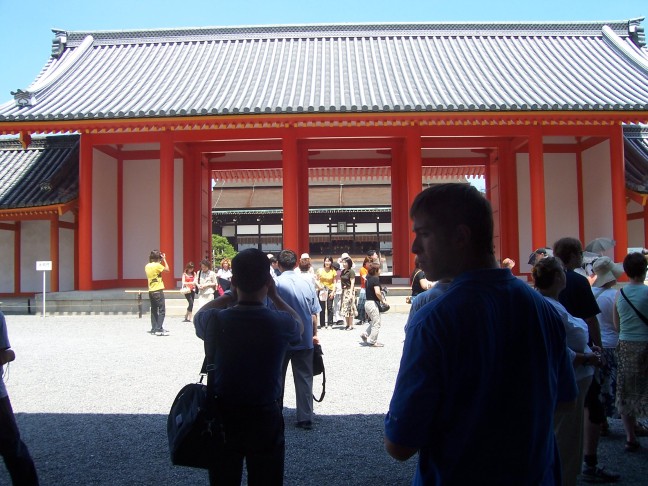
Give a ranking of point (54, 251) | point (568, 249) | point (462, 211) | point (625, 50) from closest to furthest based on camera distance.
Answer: point (462, 211)
point (568, 249)
point (54, 251)
point (625, 50)

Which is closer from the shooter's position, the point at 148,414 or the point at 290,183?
the point at 148,414

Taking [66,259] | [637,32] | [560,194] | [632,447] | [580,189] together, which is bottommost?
[632,447]

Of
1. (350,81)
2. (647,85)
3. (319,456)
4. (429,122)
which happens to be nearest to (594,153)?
(647,85)

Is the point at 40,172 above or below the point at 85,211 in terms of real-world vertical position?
above

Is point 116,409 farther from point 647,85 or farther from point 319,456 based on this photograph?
point 647,85

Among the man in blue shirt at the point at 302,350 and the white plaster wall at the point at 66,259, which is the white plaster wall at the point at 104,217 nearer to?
the white plaster wall at the point at 66,259

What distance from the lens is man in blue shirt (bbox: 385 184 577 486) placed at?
1375 mm

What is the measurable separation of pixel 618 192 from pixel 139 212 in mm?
11719

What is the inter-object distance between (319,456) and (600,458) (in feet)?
6.16

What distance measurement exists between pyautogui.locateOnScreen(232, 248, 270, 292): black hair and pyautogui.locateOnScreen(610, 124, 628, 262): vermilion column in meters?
12.1

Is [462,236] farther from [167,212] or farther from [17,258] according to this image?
[17,258]

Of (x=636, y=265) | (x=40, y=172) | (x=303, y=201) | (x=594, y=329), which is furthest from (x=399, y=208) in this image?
(x=594, y=329)

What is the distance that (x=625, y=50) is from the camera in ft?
51.0

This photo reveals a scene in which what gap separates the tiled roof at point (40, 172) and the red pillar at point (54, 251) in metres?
0.69
